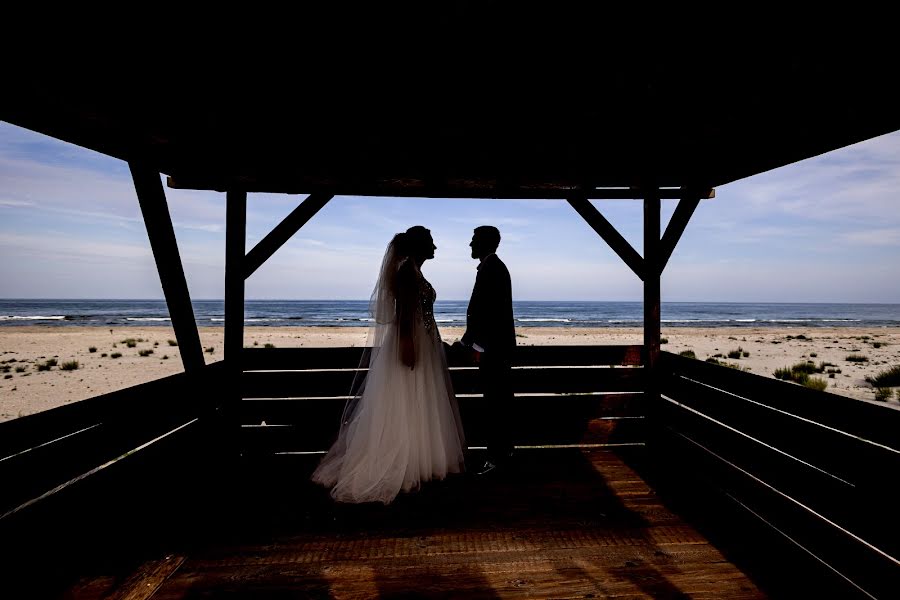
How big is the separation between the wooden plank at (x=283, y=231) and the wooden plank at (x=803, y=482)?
4.32m

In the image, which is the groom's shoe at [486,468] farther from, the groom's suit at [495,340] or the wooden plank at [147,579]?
the wooden plank at [147,579]

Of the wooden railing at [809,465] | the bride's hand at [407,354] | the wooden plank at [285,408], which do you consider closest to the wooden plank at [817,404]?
the wooden railing at [809,465]

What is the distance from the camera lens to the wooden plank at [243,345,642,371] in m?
4.95

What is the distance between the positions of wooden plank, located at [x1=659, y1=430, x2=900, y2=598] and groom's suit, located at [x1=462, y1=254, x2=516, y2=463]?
1.84 m

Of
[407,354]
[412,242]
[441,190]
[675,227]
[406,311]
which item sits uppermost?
[441,190]

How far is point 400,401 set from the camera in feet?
13.7

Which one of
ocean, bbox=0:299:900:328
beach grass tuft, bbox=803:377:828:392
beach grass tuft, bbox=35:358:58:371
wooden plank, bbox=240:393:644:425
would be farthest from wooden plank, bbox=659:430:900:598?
ocean, bbox=0:299:900:328

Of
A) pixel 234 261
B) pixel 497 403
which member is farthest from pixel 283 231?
pixel 497 403

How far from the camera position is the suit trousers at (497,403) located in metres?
4.47

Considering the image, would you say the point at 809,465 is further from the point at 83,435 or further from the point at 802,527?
the point at 83,435

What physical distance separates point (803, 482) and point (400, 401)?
306 centimetres

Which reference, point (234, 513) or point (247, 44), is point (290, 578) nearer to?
point (234, 513)

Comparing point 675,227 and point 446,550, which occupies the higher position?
point 675,227

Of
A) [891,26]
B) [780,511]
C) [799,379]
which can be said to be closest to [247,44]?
[891,26]
